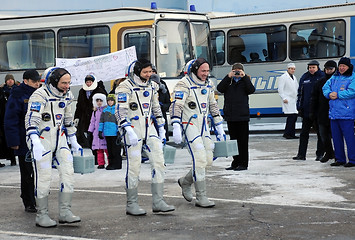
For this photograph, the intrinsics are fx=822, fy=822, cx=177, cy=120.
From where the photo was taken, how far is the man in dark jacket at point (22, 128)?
10.0 m

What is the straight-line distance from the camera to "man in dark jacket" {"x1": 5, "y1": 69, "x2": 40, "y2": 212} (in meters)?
10.0

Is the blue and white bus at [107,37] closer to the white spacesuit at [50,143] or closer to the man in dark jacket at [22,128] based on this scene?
the man in dark jacket at [22,128]

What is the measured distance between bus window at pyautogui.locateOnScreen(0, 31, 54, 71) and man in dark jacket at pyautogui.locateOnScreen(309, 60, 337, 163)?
367 inches

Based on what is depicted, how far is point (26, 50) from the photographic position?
22.5 m

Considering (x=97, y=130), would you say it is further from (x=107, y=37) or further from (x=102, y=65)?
(x=107, y=37)

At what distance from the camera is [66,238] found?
8.34 meters

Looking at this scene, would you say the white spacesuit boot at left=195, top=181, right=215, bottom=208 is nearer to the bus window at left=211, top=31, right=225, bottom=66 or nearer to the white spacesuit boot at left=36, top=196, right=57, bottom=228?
the white spacesuit boot at left=36, top=196, right=57, bottom=228

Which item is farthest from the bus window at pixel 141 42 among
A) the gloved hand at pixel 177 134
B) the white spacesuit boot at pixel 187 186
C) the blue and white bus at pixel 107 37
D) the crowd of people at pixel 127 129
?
the gloved hand at pixel 177 134

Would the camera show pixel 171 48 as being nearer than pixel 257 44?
Yes

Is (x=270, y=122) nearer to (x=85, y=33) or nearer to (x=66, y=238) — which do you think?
(x=85, y=33)

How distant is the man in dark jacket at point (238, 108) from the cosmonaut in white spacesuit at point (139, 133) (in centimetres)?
459

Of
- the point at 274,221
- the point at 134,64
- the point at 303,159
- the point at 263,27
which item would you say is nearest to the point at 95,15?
the point at 263,27

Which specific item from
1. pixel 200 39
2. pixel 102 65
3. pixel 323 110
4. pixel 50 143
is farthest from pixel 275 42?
pixel 50 143

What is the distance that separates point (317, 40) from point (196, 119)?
13.6m
